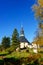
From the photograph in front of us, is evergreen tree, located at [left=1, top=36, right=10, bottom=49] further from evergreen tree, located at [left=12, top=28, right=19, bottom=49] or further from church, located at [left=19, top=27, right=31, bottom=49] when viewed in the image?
church, located at [left=19, top=27, right=31, bottom=49]

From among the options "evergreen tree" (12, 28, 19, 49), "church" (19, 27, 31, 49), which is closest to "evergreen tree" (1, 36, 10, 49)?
"evergreen tree" (12, 28, 19, 49)

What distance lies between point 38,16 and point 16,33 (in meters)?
40.6

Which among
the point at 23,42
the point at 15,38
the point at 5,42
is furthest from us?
the point at 23,42

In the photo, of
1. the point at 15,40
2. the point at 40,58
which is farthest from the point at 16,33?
the point at 40,58

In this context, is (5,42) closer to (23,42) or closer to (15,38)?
(15,38)

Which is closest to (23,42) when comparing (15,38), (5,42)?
(15,38)

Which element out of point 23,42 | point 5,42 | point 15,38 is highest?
point 15,38

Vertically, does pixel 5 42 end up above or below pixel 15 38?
below

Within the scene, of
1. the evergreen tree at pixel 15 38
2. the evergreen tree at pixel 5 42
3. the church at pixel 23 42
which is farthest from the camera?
the evergreen tree at pixel 5 42

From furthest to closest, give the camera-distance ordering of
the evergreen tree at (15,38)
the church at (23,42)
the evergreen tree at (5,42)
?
the evergreen tree at (5,42) < the evergreen tree at (15,38) < the church at (23,42)

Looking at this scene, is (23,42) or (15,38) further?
(23,42)

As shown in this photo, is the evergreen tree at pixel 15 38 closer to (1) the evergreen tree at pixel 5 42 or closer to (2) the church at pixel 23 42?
(2) the church at pixel 23 42

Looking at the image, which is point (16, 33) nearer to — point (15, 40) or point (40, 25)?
point (15, 40)

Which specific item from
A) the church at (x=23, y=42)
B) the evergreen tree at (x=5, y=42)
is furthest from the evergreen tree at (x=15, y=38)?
the evergreen tree at (x=5, y=42)
